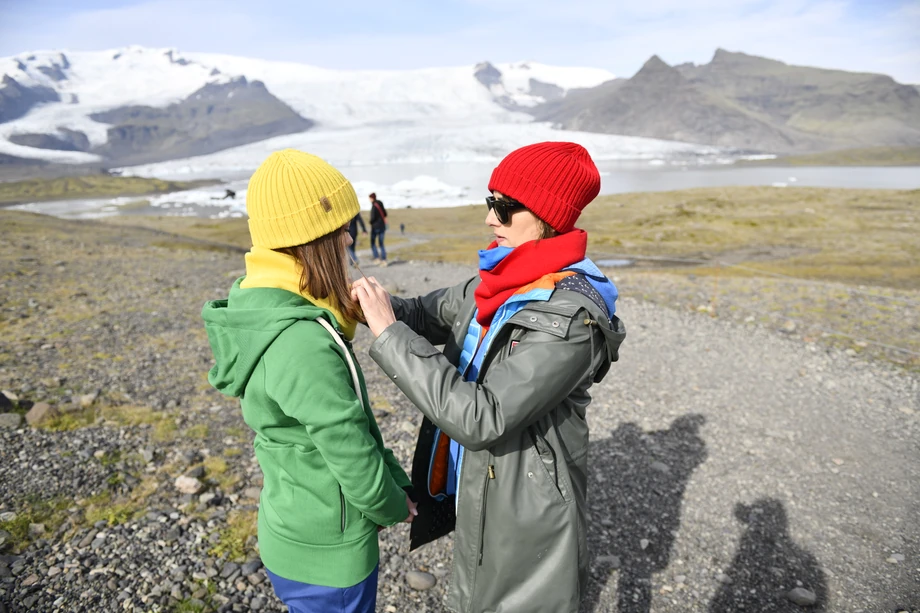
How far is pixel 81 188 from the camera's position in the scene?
241 ft

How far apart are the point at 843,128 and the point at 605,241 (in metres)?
220

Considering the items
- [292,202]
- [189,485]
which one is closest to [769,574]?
[292,202]

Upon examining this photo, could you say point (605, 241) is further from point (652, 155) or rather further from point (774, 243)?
point (652, 155)

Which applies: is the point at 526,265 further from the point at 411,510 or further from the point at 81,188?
the point at 81,188

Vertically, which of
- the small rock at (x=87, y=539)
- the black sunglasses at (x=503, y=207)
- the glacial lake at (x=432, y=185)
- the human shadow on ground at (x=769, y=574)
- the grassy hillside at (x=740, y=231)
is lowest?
the glacial lake at (x=432, y=185)

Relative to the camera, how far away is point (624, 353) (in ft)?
24.8

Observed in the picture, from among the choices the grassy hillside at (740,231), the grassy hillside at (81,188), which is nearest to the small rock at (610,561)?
the grassy hillside at (740,231)

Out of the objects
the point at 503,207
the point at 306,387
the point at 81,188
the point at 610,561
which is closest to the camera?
the point at 306,387

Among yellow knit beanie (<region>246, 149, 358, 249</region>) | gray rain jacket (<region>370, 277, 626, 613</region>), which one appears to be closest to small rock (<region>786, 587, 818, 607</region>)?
gray rain jacket (<region>370, 277, 626, 613</region>)

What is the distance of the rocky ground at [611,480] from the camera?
3256 mm

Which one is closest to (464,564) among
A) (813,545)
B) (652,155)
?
(813,545)

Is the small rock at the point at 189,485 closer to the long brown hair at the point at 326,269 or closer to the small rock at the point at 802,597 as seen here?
the long brown hair at the point at 326,269

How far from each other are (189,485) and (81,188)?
87.5 meters

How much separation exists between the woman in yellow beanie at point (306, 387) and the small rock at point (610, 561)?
2220 mm
